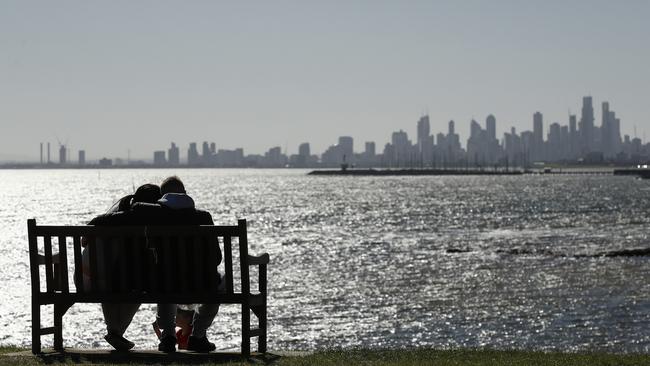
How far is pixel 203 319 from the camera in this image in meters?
10.1

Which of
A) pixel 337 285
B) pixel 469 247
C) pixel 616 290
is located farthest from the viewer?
pixel 469 247

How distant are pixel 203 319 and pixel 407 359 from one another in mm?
2035

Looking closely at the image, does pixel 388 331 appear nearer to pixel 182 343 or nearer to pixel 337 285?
pixel 337 285

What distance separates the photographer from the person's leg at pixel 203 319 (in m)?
10.1

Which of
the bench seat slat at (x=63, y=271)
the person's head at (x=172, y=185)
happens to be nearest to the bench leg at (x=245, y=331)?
the person's head at (x=172, y=185)

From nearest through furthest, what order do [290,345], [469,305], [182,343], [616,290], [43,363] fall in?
[43,363] < [182,343] < [290,345] < [469,305] < [616,290]

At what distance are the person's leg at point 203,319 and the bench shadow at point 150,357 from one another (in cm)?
23

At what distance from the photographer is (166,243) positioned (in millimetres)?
9758

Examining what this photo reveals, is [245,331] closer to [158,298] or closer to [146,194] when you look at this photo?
[158,298]

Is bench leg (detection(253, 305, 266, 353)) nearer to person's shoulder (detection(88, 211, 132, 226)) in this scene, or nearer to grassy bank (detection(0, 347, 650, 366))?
grassy bank (detection(0, 347, 650, 366))

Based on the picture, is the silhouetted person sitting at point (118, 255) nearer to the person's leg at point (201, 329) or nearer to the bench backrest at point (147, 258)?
the bench backrest at point (147, 258)

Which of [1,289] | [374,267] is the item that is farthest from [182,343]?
[374,267]

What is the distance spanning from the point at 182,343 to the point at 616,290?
27.8m

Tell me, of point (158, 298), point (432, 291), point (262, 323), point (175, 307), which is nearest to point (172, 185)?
point (158, 298)
